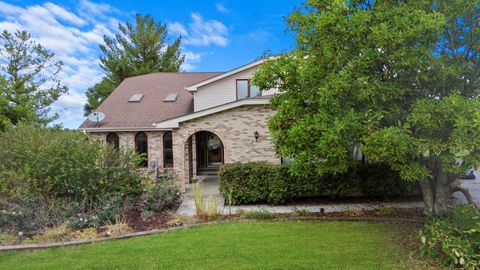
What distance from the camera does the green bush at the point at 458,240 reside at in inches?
182

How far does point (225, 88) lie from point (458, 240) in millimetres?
12689

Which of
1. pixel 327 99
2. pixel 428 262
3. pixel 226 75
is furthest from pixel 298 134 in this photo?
pixel 226 75

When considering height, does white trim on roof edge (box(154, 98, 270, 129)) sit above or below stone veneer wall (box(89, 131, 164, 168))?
above

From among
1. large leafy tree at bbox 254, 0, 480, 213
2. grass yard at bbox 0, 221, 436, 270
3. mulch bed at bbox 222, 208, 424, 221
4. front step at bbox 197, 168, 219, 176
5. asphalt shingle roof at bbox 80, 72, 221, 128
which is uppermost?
asphalt shingle roof at bbox 80, 72, 221, 128

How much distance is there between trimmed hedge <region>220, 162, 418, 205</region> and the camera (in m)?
9.70

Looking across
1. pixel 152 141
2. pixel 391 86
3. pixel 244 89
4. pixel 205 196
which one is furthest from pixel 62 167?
pixel 244 89

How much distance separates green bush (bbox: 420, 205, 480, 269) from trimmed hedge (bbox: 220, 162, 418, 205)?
418 cm

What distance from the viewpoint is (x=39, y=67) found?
21.4 m

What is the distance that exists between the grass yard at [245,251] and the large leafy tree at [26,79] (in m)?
17.2

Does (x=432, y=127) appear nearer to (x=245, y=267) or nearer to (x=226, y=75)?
(x=245, y=267)

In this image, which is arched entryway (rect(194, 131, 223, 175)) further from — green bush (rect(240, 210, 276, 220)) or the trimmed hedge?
green bush (rect(240, 210, 276, 220))

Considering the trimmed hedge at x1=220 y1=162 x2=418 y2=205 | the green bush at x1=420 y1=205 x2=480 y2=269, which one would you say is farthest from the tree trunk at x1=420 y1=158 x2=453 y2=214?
the trimmed hedge at x1=220 y1=162 x2=418 y2=205

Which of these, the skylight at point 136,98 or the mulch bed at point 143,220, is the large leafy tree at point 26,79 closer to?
the skylight at point 136,98

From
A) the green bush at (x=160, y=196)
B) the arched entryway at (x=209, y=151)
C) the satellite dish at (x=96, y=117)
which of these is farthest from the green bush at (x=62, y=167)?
the arched entryway at (x=209, y=151)
